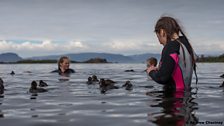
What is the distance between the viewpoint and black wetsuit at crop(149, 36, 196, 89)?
9.87 m

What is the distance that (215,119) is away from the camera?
7285 millimetres

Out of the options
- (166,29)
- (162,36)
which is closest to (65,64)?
(162,36)

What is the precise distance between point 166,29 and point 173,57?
2.67ft

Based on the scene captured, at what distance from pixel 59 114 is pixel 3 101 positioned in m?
3.04

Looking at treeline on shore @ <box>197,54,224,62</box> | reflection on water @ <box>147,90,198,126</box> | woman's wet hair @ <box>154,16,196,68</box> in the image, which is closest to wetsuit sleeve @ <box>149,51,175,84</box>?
reflection on water @ <box>147,90,198,126</box>

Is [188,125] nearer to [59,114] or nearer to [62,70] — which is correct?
[59,114]

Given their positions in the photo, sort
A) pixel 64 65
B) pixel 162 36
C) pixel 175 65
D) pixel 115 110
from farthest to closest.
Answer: pixel 64 65 → pixel 162 36 → pixel 175 65 → pixel 115 110

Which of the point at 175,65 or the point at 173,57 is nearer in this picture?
the point at 173,57

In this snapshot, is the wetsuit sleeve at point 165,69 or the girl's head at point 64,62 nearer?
the wetsuit sleeve at point 165,69

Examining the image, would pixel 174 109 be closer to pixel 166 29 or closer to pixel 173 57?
pixel 173 57

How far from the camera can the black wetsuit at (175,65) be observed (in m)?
9.87

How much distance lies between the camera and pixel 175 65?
32.8 feet

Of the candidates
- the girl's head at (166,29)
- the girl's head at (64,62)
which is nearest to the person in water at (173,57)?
the girl's head at (166,29)

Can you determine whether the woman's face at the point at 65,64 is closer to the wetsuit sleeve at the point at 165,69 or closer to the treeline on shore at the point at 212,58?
the wetsuit sleeve at the point at 165,69
